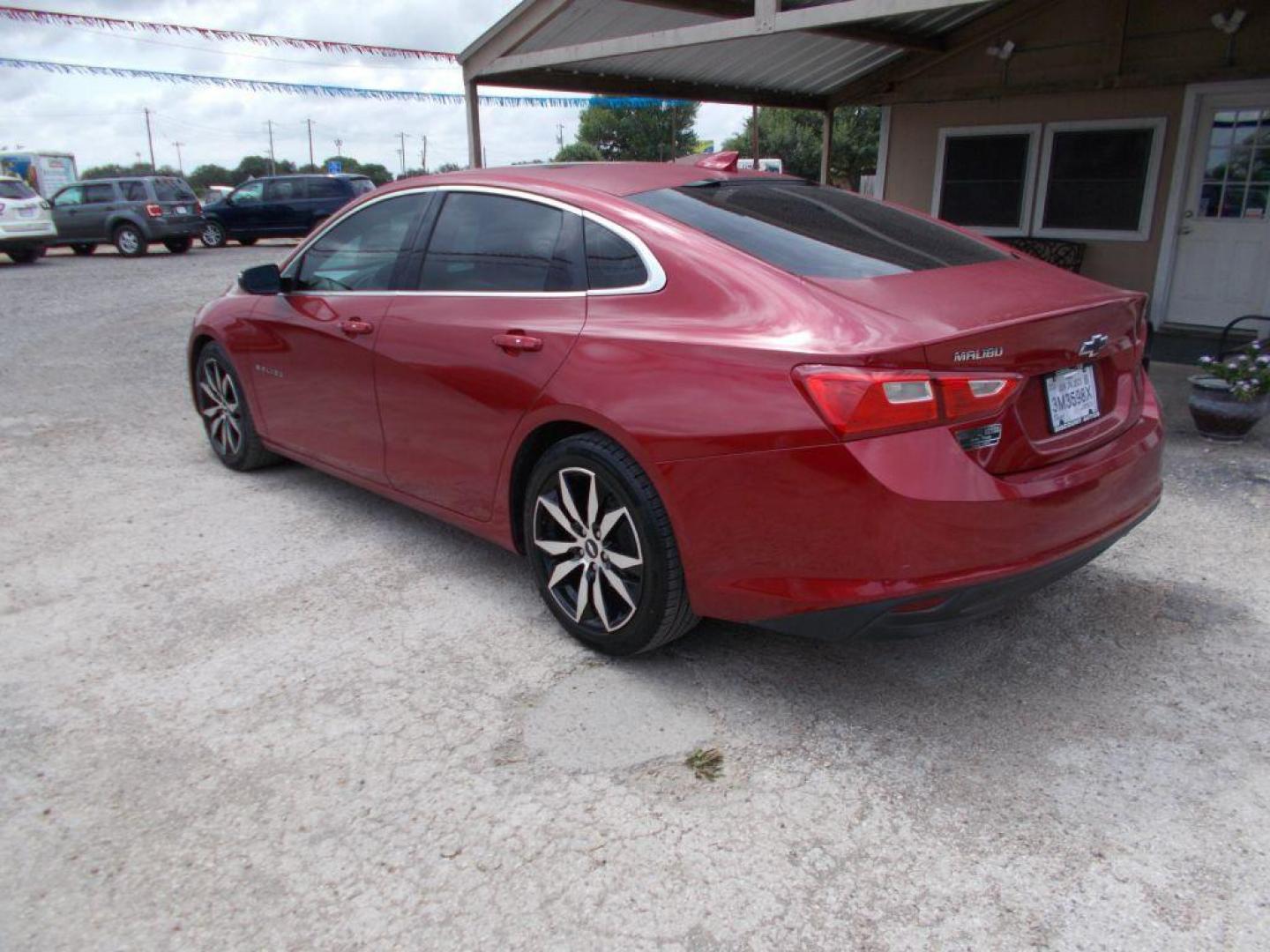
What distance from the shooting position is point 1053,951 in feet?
6.38

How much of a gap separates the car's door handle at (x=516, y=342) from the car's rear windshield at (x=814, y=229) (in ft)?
1.92

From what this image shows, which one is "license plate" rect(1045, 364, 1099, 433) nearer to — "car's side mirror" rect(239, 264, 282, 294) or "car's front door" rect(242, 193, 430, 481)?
"car's front door" rect(242, 193, 430, 481)

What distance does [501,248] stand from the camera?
11.2ft

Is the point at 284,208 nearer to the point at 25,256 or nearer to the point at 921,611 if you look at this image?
the point at 25,256

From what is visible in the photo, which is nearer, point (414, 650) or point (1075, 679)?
point (1075, 679)

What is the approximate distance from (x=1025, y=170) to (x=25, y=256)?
1855cm

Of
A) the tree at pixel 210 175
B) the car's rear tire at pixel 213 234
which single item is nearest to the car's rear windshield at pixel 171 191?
the car's rear tire at pixel 213 234

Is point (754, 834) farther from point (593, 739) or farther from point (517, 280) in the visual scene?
point (517, 280)

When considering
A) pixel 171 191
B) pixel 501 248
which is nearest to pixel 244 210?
pixel 171 191

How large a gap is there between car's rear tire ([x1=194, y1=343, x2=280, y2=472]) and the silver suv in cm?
1641

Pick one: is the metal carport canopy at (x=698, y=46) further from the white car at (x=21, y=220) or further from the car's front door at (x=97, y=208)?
the car's front door at (x=97, y=208)

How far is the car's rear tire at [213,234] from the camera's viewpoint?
21.5m

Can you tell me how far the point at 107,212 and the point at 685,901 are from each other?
21587 millimetres

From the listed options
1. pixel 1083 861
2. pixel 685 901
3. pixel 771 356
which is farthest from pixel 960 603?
pixel 685 901
